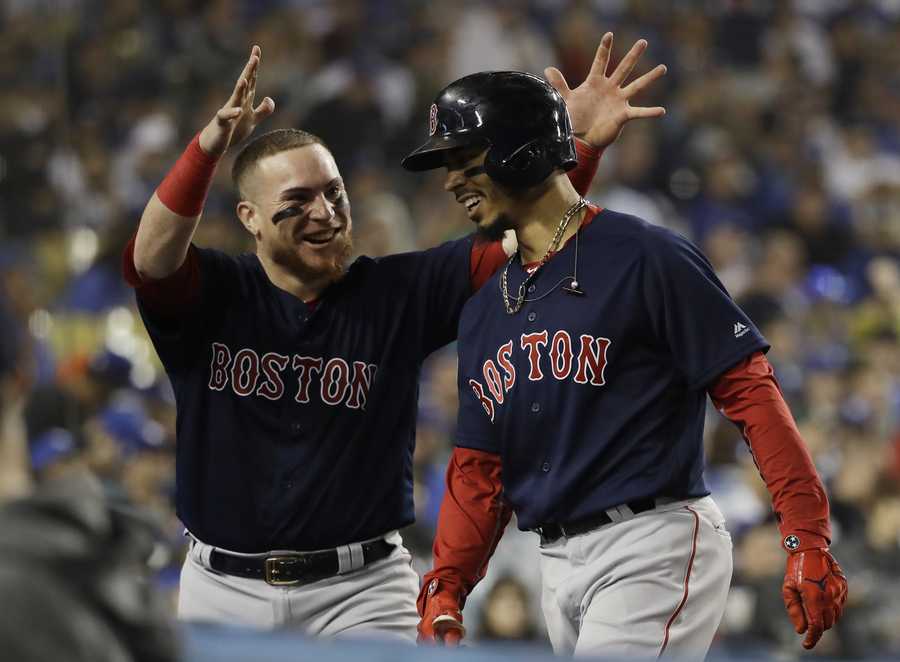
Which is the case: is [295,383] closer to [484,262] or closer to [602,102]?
[484,262]

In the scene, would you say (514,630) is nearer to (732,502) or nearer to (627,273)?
(732,502)

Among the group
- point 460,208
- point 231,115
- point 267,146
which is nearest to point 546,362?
point 231,115

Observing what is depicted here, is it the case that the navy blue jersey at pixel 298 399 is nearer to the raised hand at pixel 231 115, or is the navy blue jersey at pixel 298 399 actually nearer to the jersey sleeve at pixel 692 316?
the raised hand at pixel 231 115

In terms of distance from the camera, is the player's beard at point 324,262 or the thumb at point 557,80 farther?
the thumb at point 557,80

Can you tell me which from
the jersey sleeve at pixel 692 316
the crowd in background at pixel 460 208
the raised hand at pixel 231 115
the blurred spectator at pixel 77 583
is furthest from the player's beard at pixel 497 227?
the crowd in background at pixel 460 208

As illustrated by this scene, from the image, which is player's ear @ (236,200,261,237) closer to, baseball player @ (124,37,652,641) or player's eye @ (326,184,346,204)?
baseball player @ (124,37,652,641)

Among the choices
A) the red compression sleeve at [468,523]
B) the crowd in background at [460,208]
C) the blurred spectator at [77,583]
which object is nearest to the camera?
the blurred spectator at [77,583]

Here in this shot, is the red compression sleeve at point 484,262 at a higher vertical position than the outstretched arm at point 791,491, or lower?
higher

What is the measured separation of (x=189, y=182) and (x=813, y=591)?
1522 millimetres

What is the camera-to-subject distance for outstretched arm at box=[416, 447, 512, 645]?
2732mm

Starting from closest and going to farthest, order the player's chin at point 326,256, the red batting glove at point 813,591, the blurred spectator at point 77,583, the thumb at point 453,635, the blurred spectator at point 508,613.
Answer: the blurred spectator at point 77,583 → the red batting glove at point 813,591 → the thumb at point 453,635 → the player's chin at point 326,256 → the blurred spectator at point 508,613

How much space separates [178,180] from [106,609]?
5.93ft

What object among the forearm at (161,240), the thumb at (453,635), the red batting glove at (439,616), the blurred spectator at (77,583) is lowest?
the thumb at (453,635)

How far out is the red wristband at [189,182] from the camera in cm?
286
